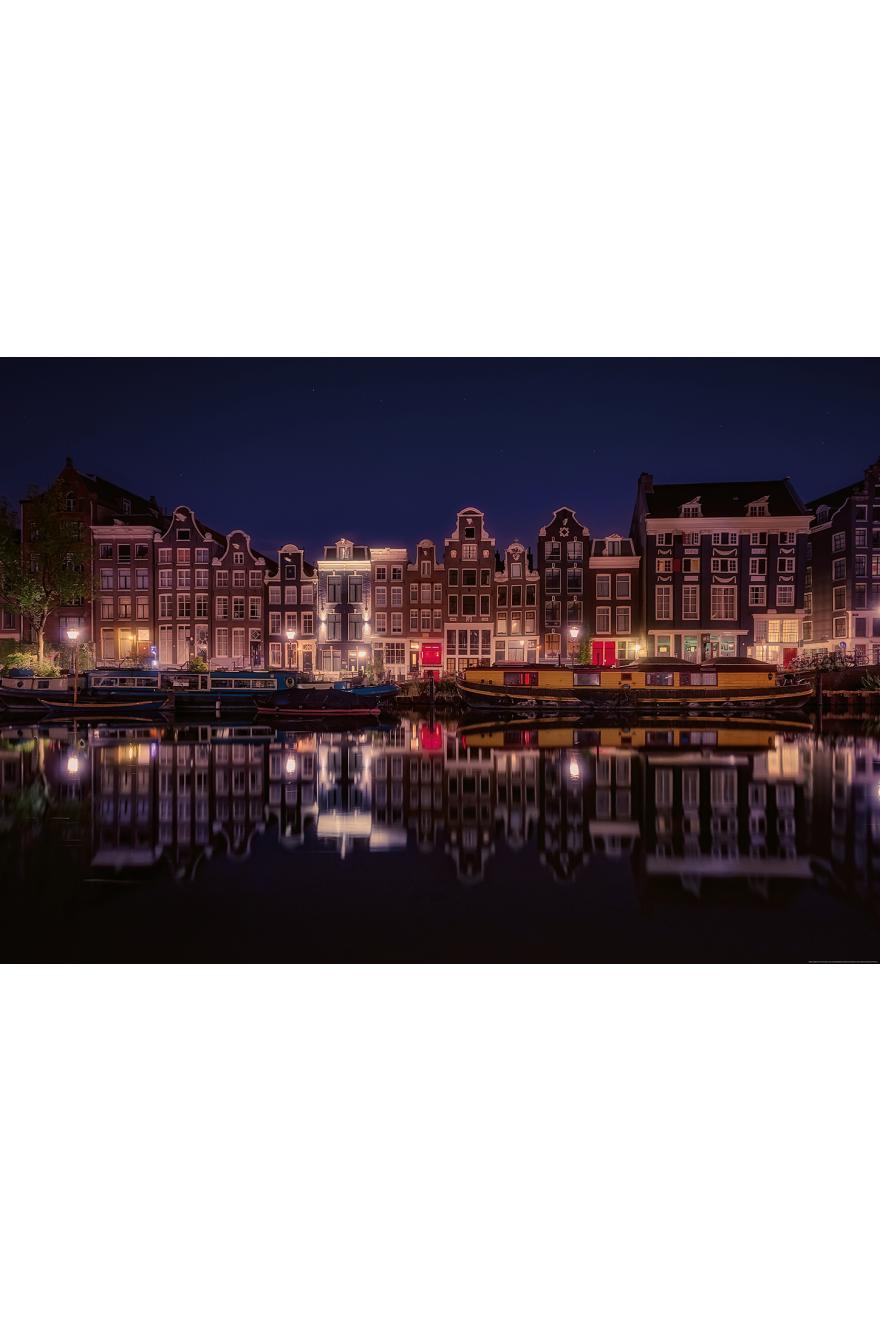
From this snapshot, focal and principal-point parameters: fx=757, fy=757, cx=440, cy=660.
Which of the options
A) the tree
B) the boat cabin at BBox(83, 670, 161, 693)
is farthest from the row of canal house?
the boat cabin at BBox(83, 670, 161, 693)

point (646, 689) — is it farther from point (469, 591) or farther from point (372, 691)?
point (469, 591)

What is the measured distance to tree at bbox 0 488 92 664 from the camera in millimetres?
30516

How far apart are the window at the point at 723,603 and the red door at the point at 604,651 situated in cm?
461

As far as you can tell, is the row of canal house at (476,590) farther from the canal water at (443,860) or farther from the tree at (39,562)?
the canal water at (443,860)

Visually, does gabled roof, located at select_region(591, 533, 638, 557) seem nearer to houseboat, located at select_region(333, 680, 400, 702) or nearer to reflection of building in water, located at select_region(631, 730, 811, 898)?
houseboat, located at select_region(333, 680, 400, 702)

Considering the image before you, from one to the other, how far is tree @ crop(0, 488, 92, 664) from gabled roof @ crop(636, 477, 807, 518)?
25.5 meters

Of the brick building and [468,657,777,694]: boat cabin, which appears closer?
[468,657,777,694]: boat cabin

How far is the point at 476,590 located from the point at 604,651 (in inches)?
256

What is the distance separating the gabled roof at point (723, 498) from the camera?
34.1 m

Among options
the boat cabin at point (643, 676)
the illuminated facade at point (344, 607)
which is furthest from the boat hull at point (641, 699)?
the illuminated facade at point (344, 607)

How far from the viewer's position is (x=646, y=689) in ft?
89.2

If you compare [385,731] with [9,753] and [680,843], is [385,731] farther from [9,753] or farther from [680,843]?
[680,843]

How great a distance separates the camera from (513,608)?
115ft

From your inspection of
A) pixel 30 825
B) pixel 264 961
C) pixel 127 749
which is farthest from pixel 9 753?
pixel 264 961
